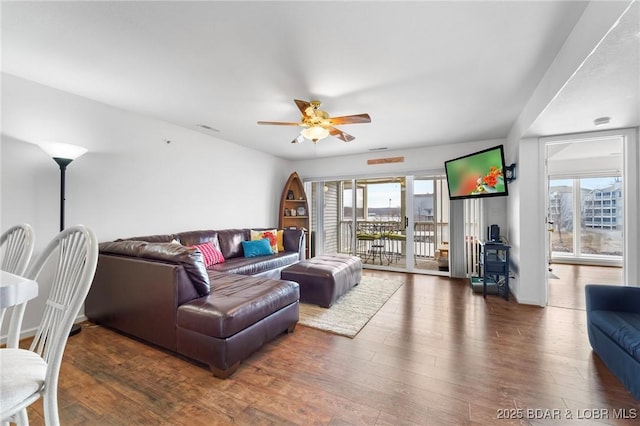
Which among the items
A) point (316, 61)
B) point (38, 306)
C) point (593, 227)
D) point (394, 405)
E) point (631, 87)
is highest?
point (316, 61)

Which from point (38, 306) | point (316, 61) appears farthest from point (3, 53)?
point (316, 61)

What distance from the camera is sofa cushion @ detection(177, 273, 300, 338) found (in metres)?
1.80

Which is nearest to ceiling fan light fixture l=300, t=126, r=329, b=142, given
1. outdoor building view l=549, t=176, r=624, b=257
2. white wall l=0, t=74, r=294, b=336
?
white wall l=0, t=74, r=294, b=336

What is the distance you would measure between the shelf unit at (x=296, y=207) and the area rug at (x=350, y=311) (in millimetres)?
2213

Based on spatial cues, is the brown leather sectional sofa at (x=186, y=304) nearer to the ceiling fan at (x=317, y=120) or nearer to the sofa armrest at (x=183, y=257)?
the sofa armrest at (x=183, y=257)

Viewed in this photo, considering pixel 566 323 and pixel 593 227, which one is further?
pixel 593 227

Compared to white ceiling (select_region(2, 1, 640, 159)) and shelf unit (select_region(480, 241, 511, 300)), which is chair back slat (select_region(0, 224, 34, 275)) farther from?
shelf unit (select_region(480, 241, 511, 300))

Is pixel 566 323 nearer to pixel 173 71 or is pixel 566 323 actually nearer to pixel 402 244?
pixel 402 244

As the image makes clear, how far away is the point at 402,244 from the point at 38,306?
20.8 ft

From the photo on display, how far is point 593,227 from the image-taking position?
539 cm

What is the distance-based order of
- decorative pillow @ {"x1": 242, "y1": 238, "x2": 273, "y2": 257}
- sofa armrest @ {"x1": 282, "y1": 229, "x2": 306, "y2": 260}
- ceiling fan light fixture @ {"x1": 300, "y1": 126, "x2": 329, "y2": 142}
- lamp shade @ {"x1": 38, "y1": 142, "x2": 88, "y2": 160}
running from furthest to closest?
sofa armrest @ {"x1": 282, "y1": 229, "x2": 306, "y2": 260}
decorative pillow @ {"x1": 242, "y1": 238, "x2": 273, "y2": 257}
ceiling fan light fixture @ {"x1": 300, "y1": 126, "x2": 329, "y2": 142}
lamp shade @ {"x1": 38, "y1": 142, "x2": 88, "y2": 160}

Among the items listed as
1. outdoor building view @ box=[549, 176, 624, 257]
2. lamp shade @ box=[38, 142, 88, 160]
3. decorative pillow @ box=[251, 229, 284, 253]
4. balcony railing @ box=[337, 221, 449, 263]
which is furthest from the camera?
balcony railing @ box=[337, 221, 449, 263]

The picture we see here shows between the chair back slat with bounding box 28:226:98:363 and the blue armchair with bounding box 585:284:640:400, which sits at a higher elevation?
the chair back slat with bounding box 28:226:98:363

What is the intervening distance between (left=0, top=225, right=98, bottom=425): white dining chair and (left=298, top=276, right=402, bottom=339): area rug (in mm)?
1964
